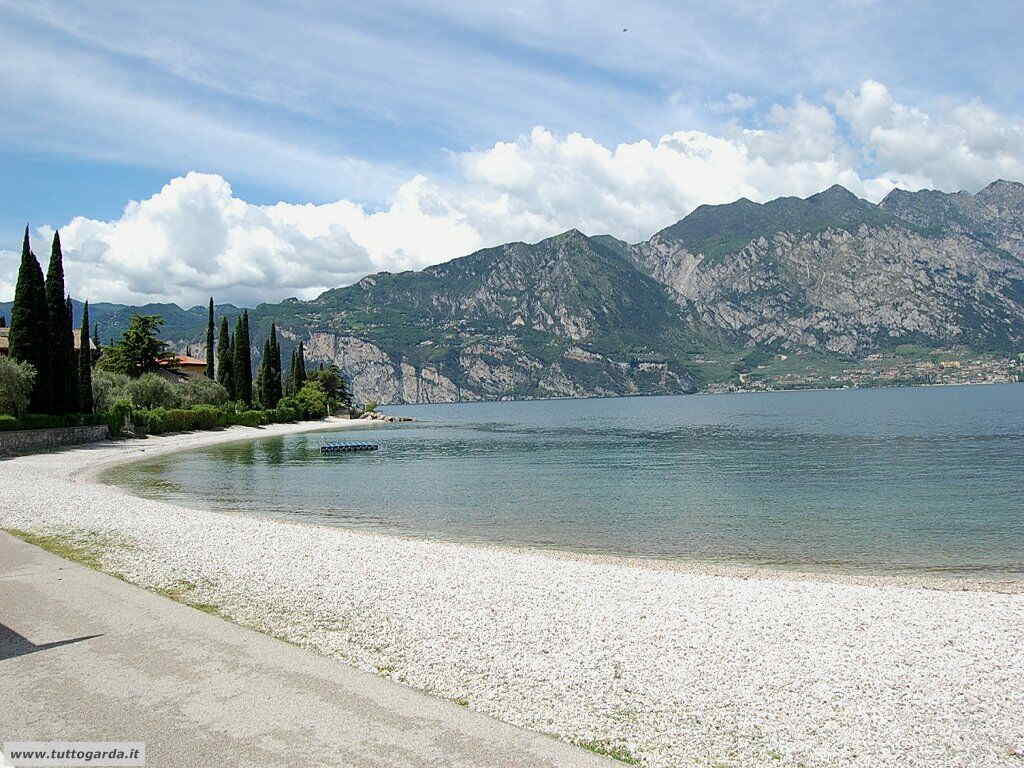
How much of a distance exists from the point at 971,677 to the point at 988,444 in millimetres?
68337

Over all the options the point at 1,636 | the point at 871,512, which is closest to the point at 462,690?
the point at 1,636

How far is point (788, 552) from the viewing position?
23953 mm

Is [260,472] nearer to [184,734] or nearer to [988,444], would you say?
[184,734]

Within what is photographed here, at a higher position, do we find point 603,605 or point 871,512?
point 603,605

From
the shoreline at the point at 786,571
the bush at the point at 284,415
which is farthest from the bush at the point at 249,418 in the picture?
the shoreline at the point at 786,571

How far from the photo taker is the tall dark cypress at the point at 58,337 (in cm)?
6091

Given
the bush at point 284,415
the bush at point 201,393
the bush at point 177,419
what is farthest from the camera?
the bush at point 284,415

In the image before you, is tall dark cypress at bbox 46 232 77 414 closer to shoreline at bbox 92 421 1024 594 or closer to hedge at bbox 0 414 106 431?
hedge at bbox 0 414 106 431

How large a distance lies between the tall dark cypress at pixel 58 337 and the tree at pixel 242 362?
47.6 m

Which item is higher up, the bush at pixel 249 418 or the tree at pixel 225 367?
the tree at pixel 225 367


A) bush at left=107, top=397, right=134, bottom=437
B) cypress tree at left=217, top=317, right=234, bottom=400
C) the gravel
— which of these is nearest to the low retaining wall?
bush at left=107, top=397, right=134, bottom=437

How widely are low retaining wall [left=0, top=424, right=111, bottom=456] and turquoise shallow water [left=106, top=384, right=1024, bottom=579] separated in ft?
30.2

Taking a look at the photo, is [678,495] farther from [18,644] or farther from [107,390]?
[107,390]

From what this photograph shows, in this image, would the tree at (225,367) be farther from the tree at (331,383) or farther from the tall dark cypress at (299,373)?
the tree at (331,383)
